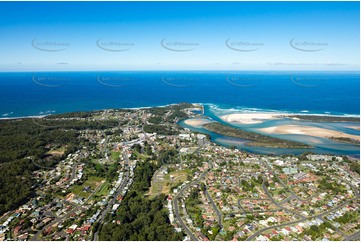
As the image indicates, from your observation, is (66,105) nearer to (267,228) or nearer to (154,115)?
(154,115)

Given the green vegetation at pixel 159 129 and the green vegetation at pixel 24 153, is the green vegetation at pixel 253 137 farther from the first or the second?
the green vegetation at pixel 24 153

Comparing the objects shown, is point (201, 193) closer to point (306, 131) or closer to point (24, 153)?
point (24, 153)

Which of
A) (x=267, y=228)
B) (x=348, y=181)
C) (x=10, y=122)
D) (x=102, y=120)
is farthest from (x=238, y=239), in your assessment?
(x=10, y=122)

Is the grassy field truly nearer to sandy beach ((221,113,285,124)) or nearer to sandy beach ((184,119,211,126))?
sandy beach ((184,119,211,126))

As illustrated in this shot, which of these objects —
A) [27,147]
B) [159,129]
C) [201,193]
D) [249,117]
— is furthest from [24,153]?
[249,117]

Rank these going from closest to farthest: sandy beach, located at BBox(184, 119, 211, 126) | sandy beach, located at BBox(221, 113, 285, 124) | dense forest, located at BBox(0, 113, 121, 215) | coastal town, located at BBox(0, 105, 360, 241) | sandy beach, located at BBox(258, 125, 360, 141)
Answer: coastal town, located at BBox(0, 105, 360, 241)
dense forest, located at BBox(0, 113, 121, 215)
sandy beach, located at BBox(258, 125, 360, 141)
sandy beach, located at BBox(184, 119, 211, 126)
sandy beach, located at BBox(221, 113, 285, 124)

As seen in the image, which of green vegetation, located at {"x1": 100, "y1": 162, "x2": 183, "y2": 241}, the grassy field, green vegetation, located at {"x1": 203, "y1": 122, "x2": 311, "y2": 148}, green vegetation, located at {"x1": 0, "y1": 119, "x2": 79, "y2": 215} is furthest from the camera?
green vegetation, located at {"x1": 203, "y1": 122, "x2": 311, "y2": 148}

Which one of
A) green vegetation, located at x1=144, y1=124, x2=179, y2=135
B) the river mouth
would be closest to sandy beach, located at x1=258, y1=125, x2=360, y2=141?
the river mouth

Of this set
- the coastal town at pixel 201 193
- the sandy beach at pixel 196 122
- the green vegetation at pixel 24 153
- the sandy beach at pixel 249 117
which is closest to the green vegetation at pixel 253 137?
the sandy beach at pixel 196 122
